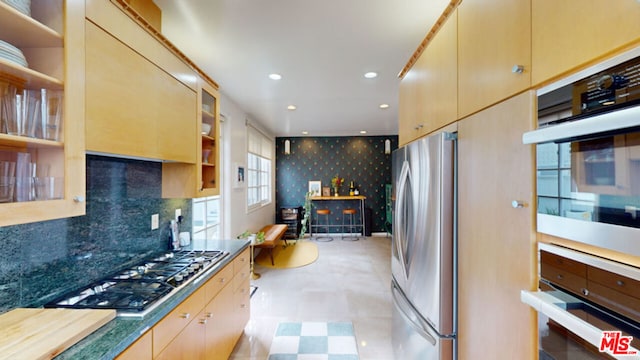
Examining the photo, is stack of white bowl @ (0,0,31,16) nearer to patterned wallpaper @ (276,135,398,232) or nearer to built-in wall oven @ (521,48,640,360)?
built-in wall oven @ (521,48,640,360)

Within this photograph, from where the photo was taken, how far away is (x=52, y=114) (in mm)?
1016

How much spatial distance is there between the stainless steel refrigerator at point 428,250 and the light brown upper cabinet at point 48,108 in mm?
1654

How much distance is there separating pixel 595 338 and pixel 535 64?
0.80m

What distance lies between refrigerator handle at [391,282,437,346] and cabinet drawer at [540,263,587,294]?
813mm

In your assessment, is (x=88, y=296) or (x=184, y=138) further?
(x=184, y=138)

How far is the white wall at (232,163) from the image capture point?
3.80m

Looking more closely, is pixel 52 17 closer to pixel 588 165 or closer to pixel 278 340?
pixel 588 165

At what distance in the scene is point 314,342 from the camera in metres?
2.44

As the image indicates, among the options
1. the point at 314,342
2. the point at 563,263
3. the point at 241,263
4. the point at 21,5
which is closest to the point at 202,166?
the point at 241,263

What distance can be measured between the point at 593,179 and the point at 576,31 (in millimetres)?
412

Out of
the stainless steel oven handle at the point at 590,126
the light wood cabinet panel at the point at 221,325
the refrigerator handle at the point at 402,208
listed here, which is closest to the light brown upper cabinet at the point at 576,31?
the stainless steel oven handle at the point at 590,126

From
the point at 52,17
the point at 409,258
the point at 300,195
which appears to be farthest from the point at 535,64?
the point at 300,195

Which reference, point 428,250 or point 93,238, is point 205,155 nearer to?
point 93,238

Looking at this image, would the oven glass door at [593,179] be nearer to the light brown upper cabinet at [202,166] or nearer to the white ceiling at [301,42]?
the white ceiling at [301,42]
